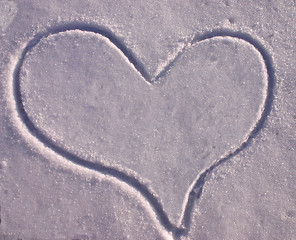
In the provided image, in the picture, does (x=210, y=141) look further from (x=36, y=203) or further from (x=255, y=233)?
(x=36, y=203)

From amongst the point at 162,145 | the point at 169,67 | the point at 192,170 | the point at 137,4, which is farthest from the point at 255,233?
the point at 137,4

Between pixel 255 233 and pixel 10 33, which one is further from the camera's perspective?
pixel 10 33

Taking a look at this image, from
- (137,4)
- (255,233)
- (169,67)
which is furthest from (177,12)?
(255,233)

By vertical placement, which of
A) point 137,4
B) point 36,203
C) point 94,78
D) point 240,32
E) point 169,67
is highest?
point 240,32

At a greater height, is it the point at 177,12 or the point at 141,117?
the point at 177,12
